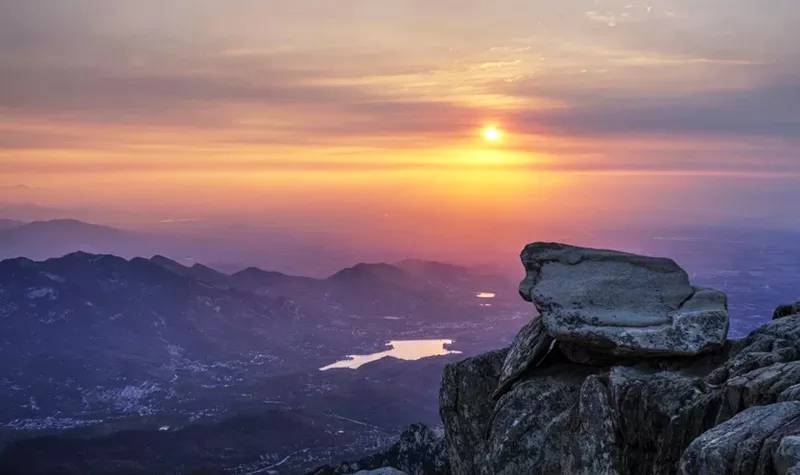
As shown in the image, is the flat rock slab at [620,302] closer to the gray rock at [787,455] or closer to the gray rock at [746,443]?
the gray rock at [746,443]

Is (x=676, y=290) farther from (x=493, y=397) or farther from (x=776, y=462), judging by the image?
(x=776, y=462)

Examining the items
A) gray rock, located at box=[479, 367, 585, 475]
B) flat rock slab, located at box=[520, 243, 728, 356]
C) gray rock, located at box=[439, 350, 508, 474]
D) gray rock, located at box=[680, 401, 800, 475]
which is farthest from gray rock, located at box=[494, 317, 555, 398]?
gray rock, located at box=[680, 401, 800, 475]

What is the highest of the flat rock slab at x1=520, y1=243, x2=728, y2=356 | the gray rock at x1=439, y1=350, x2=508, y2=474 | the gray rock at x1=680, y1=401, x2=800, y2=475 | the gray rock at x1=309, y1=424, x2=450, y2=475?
the flat rock slab at x1=520, y1=243, x2=728, y2=356

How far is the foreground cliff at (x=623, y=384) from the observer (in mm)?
22375

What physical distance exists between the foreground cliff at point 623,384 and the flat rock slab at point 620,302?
52 mm

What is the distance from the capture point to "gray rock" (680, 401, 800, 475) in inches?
798

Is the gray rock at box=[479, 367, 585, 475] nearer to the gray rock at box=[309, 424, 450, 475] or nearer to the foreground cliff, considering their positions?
the foreground cliff

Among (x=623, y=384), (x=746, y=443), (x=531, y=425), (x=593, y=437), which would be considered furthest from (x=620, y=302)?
(x=746, y=443)

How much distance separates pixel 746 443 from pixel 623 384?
740 centimetres

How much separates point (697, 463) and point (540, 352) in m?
13.6

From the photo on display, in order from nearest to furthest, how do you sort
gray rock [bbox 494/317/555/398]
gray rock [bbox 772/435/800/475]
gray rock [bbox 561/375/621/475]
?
1. gray rock [bbox 772/435/800/475]
2. gray rock [bbox 561/375/621/475]
3. gray rock [bbox 494/317/555/398]

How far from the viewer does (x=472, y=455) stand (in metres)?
36.4

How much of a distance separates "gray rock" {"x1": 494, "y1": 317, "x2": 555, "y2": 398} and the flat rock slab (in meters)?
1.25

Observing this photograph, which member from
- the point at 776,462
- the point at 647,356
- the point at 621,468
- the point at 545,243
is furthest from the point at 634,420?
the point at 545,243
